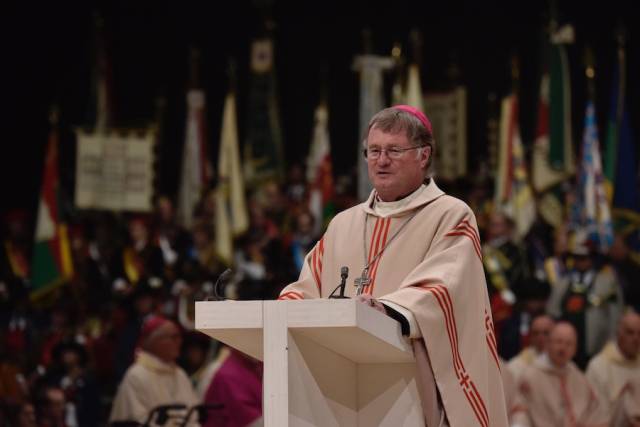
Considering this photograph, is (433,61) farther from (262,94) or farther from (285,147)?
(262,94)

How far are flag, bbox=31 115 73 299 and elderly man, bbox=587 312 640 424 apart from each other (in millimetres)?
6508

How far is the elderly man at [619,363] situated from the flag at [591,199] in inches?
137

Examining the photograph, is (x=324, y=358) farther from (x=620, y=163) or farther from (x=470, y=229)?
(x=620, y=163)

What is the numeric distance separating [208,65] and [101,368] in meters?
9.43

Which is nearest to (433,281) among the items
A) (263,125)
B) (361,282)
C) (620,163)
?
(361,282)

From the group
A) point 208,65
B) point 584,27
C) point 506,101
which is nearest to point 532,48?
point 584,27

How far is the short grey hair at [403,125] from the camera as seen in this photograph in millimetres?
4371

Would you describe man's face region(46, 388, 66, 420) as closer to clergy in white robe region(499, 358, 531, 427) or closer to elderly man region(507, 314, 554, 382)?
clergy in white robe region(499, 358, 531, 427)

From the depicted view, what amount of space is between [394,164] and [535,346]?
6.47m

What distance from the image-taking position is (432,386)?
13.2ft

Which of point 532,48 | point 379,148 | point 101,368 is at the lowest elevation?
point 101,368

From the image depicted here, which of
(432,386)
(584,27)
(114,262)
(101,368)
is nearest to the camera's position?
(432,386)

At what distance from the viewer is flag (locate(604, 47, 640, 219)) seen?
50.6ft

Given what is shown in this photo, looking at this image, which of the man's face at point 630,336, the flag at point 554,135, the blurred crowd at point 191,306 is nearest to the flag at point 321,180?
the blurred crowd at point 191,306
